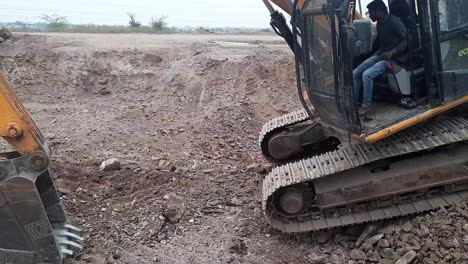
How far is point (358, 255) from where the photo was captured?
13.5 ft

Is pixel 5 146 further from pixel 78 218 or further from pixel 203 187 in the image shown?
pixel 203 187

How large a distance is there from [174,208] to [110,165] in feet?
5.00

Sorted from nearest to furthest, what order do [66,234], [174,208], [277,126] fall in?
[66,234], [174,208], [277,126]

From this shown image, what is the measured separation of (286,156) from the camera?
222 inches

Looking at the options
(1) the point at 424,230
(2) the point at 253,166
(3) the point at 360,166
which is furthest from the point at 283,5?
(1) the point at 424,230

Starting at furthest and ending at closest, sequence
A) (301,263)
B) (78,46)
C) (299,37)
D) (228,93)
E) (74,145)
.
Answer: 1. (78,46)
2. (228,93)
3. (74,145)
4. (299,37)
5. (301,263)

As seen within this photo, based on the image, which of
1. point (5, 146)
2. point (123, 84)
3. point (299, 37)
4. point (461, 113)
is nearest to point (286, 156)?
point (299, 37)

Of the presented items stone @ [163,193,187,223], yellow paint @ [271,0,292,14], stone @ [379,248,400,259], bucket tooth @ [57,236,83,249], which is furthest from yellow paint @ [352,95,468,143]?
bucket tooth @ [57,236,83,249]

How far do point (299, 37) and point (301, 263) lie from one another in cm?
209

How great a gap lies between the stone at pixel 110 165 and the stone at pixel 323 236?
8.81ft

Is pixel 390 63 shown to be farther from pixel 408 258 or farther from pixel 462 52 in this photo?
pixel 408 258

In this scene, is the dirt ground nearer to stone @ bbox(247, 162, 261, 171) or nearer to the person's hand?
stone @ bbox(247, 162, 261, 171)

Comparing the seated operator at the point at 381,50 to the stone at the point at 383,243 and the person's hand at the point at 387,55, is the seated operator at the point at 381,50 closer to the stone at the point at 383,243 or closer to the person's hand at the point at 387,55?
the person's hand at the point at 387,55

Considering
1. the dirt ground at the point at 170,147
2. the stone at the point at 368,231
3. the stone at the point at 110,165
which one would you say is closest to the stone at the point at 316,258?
the dirt ground at the point at 170,147
